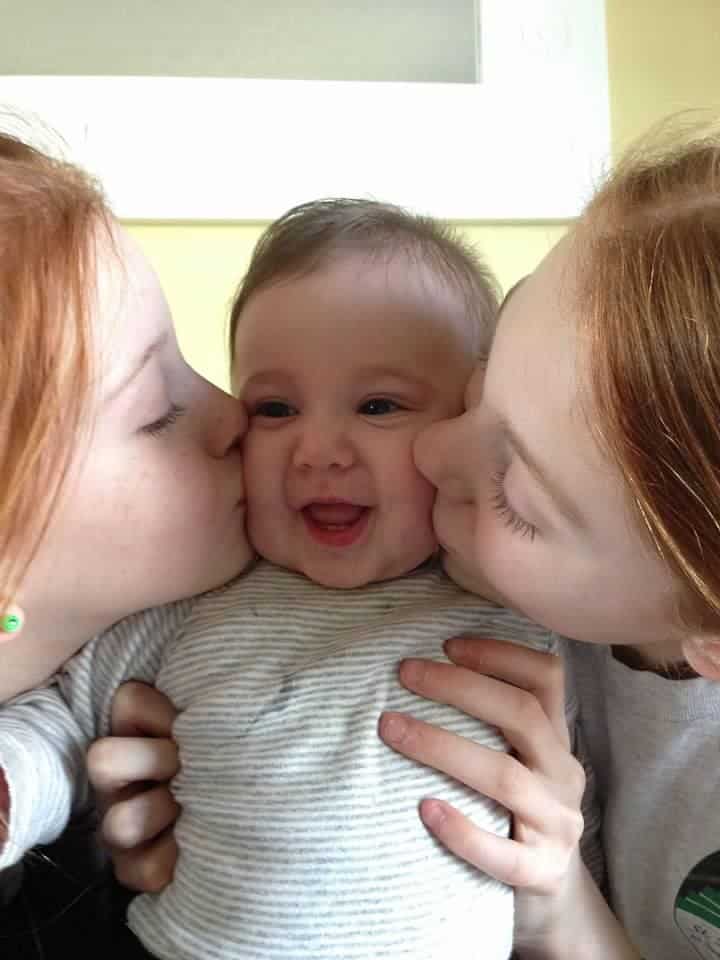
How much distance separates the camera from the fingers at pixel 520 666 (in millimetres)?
647

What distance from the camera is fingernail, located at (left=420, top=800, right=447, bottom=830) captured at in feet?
1.94

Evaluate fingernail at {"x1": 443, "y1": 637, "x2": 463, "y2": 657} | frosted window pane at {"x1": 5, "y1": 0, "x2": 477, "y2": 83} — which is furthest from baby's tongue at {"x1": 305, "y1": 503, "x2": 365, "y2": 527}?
frosted window pane at {"x1": 5, "y1": 0, "x2": 477, "y2": 83}

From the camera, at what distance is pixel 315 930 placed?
57 cm

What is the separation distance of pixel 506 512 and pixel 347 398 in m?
0.17

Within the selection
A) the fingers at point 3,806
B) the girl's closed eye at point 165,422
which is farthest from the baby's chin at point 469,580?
the fingers at point 3,806

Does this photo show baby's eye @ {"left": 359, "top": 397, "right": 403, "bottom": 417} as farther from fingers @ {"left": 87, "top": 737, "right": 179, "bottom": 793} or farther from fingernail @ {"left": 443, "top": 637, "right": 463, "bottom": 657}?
fingers @ {"left": 87, "top": 737, "right": 179, "bottom": 793}

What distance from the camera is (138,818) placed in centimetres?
67

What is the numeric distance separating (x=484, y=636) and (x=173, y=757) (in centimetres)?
25

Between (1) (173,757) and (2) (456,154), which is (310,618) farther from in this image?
(2) (456,154)

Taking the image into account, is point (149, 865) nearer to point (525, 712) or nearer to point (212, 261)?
point (525, 712)

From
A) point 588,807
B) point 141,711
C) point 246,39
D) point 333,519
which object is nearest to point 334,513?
point 333,519

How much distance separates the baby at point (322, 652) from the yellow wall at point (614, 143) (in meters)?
0.65

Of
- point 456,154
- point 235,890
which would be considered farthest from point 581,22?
point 235,890

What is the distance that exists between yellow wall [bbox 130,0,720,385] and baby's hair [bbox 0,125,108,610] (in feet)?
2.79
